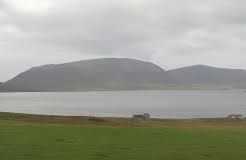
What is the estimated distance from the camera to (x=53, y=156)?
20531 mm

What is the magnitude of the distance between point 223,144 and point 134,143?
490 centimetres

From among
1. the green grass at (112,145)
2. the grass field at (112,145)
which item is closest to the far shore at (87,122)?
the grass field at (112,145)

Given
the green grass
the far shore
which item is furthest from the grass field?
the far shore

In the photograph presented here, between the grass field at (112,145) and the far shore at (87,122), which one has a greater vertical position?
the far shore at (87,122)

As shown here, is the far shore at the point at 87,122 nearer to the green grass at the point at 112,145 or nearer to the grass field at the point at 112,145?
the grass field at the point at 112,145

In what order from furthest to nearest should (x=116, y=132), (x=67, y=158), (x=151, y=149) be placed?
(x=116, y=132) → (x=151, y=149) → (x=67, y=158)

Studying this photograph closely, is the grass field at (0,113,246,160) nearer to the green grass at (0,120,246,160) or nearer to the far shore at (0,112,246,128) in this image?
the green grass at (0,120,246,160)

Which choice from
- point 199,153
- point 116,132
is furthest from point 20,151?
point 116,132

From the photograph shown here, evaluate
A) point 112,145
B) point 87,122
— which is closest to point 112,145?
point 112,145

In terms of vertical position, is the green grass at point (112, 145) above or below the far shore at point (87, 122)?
below

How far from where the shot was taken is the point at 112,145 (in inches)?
970

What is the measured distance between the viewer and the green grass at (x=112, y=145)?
21.0 meters

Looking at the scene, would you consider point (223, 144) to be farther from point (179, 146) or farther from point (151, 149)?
point (151, 149)

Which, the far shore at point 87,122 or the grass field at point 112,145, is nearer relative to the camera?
the grass field at point 112,145
